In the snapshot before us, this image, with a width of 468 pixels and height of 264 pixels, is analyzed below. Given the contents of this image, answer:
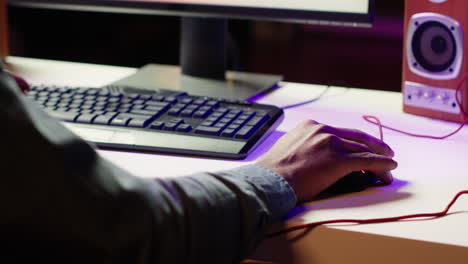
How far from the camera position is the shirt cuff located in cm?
65

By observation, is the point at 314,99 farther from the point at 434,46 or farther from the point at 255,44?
the point at 255,44

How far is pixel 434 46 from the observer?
3.31 feet

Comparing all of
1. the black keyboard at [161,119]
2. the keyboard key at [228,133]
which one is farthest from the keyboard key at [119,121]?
the keyboard key at [228,133]

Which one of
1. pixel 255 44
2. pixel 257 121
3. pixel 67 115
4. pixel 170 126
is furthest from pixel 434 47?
pixel 255 44

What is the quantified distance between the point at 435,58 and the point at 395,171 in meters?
0.28

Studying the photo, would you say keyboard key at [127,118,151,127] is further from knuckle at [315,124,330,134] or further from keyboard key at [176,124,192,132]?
knuckle at [315,124,330,134]

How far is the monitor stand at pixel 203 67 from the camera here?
1.17 meters

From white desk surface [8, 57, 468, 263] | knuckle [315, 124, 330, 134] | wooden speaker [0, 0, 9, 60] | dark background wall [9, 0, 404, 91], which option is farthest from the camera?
dark background wall [9, 0, 404, 91]

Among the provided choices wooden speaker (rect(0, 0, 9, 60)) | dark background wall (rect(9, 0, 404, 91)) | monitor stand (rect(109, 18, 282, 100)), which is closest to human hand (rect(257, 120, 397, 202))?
monitor stand (rect(109, 18, 282, 100))

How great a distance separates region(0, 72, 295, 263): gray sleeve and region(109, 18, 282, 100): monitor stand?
618mm

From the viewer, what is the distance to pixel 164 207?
55 cm

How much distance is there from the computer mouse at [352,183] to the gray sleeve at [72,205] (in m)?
0.22

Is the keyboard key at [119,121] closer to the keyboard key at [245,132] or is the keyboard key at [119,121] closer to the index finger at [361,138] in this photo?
the keyboard key at [245,132]

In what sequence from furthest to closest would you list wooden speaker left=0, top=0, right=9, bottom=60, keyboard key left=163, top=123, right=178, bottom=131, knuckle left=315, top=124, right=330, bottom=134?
wooden speaker left=0, top=0, right=9, bottom=60
keyboard key left=163, top=123, right=178, bottom=131
knuckle left=315, top=124, right=330, bottom=134
